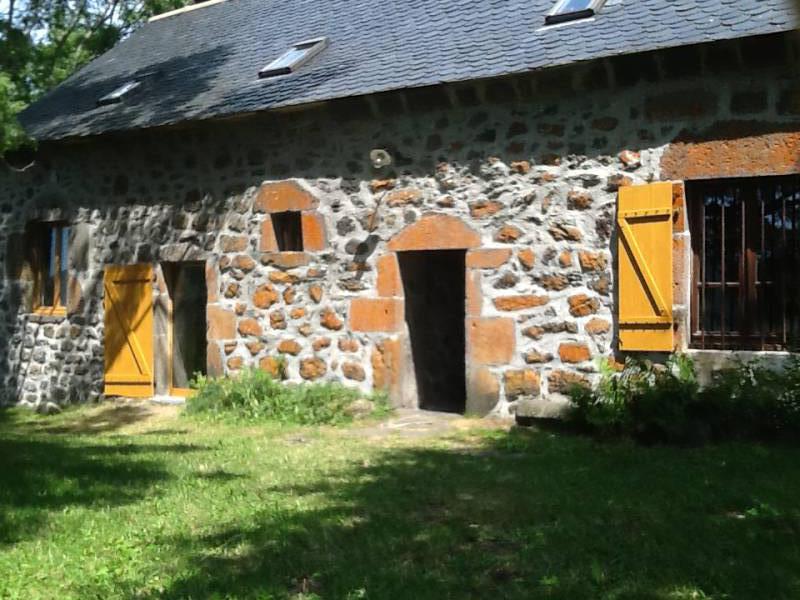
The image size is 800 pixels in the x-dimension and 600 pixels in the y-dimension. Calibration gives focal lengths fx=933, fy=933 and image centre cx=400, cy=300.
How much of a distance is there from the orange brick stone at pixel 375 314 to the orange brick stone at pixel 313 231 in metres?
0.71

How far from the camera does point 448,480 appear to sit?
19.3 feet

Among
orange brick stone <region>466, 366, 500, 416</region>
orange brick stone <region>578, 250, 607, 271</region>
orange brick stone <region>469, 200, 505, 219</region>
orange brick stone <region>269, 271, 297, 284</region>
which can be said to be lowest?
orange brick stone <region>466, 366, 500, 416</region>

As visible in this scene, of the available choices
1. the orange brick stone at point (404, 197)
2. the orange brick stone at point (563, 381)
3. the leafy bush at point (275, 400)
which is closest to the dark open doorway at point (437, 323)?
A: the orange brick stone at point (404, 197)

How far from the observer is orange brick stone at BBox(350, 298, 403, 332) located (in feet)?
29.9

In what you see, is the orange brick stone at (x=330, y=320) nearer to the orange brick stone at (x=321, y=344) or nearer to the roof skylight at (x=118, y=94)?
the orange brick stone at (x=321, y=344)

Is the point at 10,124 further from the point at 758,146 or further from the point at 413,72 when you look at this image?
the point at 758,146

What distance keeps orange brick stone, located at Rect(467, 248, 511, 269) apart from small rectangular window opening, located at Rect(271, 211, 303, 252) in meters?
2.14

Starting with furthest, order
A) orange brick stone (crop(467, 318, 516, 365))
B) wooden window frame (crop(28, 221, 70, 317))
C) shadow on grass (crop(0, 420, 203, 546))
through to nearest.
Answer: wooden window frame (crop(28, 221, 70, 317))
orange brick stone (crop(467, 318, 516, 365))
shadow on grass (crop(0, 420, 203, 546))

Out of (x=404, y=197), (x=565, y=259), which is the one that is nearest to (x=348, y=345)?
(x=404, y=197)

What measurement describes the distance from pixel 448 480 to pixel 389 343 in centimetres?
335

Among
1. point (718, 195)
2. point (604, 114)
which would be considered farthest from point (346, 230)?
point (718, 195)

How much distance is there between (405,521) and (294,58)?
7.09m

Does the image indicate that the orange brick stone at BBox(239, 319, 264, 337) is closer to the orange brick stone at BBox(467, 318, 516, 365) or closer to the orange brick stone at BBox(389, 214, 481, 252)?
the orange brick stone at BBox(389, 214, 481, 252)

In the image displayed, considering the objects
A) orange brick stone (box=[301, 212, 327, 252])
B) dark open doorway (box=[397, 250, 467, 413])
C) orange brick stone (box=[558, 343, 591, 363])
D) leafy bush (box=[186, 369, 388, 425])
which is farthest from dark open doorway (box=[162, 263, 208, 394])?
orange brick stone (box=[558, 343, 591, 363])
